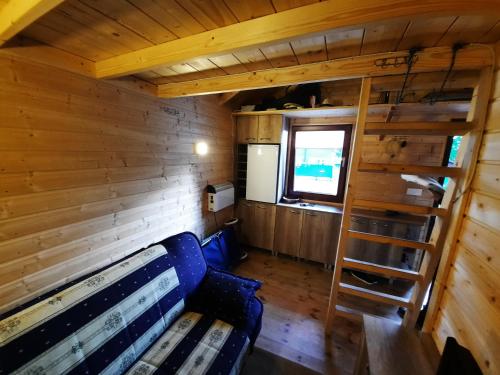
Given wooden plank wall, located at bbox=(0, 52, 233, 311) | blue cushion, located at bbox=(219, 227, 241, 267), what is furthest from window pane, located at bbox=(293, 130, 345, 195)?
wooden plank wall, located at bbox=(0, 52, 233, 311)

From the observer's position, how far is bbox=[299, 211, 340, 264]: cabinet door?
278 centimetres

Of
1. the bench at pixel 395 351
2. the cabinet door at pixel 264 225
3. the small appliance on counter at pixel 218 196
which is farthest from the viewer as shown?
the cabinet door at pixel 264 225

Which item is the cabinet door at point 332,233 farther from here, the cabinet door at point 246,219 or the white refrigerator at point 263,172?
the cabinet door at point 246,219

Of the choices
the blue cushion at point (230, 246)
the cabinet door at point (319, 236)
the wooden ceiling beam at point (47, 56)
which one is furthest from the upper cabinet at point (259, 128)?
the wooden ceiling beam at point (47, 56)

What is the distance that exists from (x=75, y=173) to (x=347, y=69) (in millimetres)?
2012

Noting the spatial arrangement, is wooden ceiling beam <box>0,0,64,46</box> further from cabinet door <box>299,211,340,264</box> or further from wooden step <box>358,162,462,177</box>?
cabinet door <box>299,211,340,264</box>

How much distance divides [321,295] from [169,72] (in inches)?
114

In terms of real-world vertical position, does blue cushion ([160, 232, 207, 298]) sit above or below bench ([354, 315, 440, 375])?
above

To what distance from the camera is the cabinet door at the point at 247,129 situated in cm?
306

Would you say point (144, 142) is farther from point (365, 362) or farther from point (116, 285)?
point (365, 362)

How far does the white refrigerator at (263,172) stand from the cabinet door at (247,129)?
0.13 meters

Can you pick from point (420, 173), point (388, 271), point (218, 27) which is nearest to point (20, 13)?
point (218, 27)

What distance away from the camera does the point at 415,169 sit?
4.32 feet

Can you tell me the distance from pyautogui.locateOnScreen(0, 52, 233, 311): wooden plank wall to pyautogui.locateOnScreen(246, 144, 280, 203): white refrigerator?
3.90 ft
